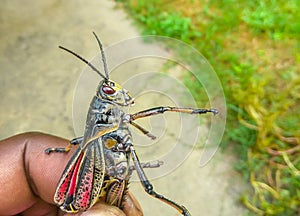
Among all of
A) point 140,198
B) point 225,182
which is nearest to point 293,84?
point 225,182

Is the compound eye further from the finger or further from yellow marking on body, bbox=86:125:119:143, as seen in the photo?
the finger

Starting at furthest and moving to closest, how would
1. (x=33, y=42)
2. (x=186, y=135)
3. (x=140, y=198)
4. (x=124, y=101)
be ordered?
(x=33, y=42) → (x=140, y=198) → (x=186, y=135) → (x=124, y=101)

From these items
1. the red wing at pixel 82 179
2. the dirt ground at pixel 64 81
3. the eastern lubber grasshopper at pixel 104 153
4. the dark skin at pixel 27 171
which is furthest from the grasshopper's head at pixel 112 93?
the dirt ground at pixel 64 81

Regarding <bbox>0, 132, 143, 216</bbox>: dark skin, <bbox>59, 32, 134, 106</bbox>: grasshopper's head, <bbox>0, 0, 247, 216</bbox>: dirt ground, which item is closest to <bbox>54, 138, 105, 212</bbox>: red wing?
<bbox>59, 32, 134, 106</bbox>: grasshopper's head

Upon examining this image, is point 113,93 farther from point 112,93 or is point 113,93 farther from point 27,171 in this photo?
point 27,171

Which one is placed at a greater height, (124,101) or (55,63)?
(55,63)

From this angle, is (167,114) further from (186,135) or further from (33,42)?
(33,42)

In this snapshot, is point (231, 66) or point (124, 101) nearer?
point (124, 101)
